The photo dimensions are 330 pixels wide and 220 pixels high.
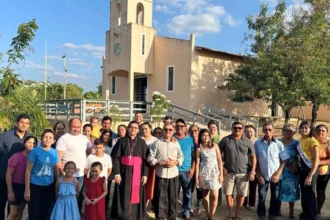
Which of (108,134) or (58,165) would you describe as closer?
(58,165)

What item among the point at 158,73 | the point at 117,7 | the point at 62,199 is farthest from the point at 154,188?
the point at 117,7

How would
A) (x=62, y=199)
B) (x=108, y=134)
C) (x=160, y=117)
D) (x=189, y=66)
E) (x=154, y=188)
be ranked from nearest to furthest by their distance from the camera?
1. (x=62, y=199)
2. (x=154, y=188)
3. (x=108, y=134)
4. (x=160, y=117)
5. (x=189, y=66)

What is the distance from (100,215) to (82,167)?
0.75 meters

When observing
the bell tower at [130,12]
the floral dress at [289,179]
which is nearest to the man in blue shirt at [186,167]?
the floral dress at [289,179]

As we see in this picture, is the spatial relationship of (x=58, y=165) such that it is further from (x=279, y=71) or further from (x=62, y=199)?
(x=279, y=71)

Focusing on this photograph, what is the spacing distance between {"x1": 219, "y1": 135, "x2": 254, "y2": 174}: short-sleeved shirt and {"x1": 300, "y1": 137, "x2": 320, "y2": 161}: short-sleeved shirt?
32.6 inches

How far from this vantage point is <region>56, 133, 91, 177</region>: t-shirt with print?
16.2 ft

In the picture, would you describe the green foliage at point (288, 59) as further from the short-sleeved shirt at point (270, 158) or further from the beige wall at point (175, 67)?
the short-sleeved shirt at point (270, 158)

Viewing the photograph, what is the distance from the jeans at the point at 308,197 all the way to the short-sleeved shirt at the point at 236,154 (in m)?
0.93

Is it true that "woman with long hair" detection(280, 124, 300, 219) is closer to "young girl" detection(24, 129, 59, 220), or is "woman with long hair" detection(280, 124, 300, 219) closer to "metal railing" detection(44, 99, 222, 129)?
"young girl" detection(24, 129, 59, 220)

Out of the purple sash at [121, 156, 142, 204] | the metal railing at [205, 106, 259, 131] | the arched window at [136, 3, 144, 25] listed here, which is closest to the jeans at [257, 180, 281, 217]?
the purple sash at [121, 156, 142, 204]

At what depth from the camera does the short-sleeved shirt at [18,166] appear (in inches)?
174

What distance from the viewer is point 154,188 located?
18.1ft

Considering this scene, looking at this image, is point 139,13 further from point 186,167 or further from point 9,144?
point 9,144
